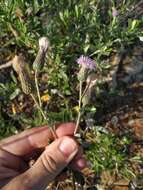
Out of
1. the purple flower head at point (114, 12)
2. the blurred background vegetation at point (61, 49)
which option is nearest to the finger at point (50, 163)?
the blurred background vegetation at point (61, 49)

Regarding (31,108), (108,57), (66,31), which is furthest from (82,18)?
(31,108)

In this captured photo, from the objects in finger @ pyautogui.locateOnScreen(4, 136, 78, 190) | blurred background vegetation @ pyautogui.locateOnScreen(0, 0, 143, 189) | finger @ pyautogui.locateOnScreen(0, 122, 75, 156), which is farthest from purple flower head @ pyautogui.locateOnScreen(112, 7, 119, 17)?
finger @ pyautogui.locateOnScreen(4, 136, 78, 190)

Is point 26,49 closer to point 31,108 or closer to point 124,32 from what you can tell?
point 31,108

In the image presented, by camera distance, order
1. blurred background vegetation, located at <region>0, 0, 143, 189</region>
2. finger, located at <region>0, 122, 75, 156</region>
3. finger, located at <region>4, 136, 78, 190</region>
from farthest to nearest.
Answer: blurred background vegetation, located at <region>0, 0, 143, 189</region> < finger, located at <region>0, 122, 75, 156</region> < finger, located at <region>4, 136, 78, 190</region>

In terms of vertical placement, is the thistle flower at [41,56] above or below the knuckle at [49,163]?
above

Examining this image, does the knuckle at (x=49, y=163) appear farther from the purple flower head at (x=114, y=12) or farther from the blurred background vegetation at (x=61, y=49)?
the purple flower head at (x=114, y=12)

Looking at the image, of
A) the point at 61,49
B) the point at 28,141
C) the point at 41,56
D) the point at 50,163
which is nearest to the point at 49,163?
the point at 50,163

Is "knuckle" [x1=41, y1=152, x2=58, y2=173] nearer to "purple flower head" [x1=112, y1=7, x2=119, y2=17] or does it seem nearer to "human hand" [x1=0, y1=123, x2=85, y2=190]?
"human hand" [x1=0, y1=123, x2=85, y2=190]
